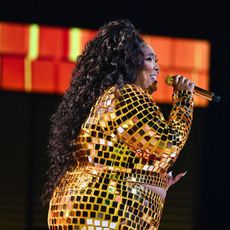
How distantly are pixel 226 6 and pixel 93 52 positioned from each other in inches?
211

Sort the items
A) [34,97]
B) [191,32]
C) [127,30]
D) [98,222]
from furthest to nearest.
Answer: [191,32], [34,97], [127,30], [98,222]

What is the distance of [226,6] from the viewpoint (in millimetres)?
8578

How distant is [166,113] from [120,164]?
5089mm

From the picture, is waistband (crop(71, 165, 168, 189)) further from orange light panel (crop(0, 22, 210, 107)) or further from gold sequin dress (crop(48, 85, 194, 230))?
orange light panel (crop(0, 22, 210, 107))

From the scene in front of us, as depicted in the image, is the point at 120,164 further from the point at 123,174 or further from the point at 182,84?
the point at 182,84

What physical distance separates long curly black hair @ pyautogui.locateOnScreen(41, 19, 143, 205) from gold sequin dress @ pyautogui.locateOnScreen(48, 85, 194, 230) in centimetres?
9

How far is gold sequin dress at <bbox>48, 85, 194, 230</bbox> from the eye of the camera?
3.18 meters

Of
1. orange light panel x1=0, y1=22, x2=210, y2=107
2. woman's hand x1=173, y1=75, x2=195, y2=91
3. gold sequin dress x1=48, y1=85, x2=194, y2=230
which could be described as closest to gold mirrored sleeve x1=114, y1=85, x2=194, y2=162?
gold sequin dress x1=48, y1=85, x2=194, y2=230

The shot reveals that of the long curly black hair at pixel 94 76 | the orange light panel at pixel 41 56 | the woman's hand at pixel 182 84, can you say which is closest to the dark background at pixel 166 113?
the orange light panel at pixel 41 56

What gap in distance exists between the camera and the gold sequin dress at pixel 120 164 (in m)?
3.18

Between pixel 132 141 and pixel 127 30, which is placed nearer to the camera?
pixel 132 141

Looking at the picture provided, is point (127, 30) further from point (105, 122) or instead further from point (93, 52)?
point (105, 122)

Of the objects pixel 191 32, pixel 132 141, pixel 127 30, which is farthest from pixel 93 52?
pixel 191 32

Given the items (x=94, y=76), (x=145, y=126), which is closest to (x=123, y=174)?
(x=145, y=126)
